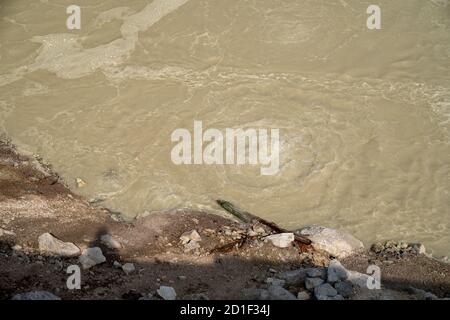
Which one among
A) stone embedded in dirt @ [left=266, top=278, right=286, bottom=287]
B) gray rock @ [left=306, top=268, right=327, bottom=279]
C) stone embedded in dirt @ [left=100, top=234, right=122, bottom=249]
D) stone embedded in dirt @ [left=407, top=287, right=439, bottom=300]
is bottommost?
stone embedded in dirt @ [left=407, top=287, right=439, bottom=300]

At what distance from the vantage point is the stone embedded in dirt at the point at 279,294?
17.1 feet

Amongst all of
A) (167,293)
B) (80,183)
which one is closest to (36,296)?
(167,293)

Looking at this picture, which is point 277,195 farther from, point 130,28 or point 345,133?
point 130,28

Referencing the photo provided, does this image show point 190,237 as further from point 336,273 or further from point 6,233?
point 6,233

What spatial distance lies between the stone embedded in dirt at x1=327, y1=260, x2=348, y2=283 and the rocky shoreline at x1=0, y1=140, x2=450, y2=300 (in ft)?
0.04

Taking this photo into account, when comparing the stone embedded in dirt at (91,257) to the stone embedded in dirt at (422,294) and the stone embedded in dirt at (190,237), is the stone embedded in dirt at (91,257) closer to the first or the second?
the stone embedded in dirt at (190,237)

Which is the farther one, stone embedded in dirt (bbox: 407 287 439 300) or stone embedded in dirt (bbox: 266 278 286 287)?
stone embedded in dirt (bbox: 266 278 286 287)

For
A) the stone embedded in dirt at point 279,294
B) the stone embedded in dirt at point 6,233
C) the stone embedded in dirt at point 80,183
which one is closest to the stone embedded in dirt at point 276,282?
the stone embedded in dirt at point 279,294

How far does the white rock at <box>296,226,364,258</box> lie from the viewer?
6.46 metres

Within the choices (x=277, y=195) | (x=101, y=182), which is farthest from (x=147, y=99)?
(x=277, y=195)

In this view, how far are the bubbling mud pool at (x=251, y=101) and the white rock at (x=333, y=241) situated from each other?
1.31ft

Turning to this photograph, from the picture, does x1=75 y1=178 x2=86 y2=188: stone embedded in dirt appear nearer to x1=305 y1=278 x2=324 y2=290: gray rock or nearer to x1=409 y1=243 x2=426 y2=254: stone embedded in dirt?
x1=305 y1=278 x2=324 y2=290: gray rock

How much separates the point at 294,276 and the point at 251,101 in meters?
4.56

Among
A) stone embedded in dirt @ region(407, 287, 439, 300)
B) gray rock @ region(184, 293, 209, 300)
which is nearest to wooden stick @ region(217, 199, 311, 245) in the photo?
stone embedded in dirt @ region(407, 287, 439, 300)
